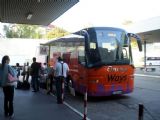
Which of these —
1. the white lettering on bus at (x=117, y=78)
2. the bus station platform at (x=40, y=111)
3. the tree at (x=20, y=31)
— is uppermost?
the tree at (x=20, y=31)

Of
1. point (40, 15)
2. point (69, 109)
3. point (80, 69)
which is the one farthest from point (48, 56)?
point (69, 109)

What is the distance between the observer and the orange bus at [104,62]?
14148mm

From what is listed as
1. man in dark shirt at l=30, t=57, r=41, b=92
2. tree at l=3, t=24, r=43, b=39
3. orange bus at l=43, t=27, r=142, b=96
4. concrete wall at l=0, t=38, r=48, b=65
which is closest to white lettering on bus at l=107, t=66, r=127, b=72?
orange bus at l=43, t=27, r=142, b=96

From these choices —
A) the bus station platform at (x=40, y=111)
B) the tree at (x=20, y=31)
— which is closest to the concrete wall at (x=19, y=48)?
the bus station platform at (x=40, y=111)

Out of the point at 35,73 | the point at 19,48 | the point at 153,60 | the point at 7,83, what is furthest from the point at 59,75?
the point at 153,60

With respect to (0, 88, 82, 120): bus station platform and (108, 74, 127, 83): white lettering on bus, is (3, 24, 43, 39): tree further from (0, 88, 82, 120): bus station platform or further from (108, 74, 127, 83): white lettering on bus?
(0, 88, 82, 120): bus station platform

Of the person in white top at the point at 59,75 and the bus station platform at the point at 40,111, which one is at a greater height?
the person in white top at the point at 59,75

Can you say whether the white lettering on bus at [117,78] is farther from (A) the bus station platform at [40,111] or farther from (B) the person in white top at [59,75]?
(A) the bus station platform at [40,111]

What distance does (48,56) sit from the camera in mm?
23906

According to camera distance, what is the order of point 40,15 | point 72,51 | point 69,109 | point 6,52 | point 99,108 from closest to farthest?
point 69,109 < point 99,108 < point 72,51 < point 40,15 < point 6,52

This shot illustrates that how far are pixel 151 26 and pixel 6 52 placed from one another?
20.0 meters

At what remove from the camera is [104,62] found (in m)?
14.2

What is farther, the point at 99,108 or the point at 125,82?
the point at 125,82

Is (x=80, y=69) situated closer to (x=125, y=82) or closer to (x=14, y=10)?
(x=125, y=82)
